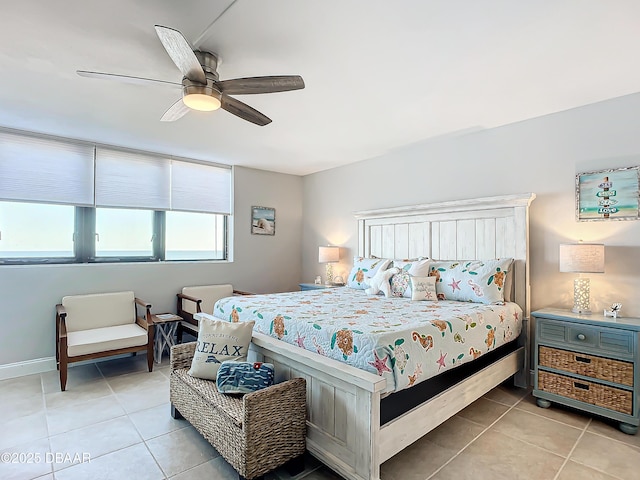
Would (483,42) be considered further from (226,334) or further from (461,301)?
(226,334)

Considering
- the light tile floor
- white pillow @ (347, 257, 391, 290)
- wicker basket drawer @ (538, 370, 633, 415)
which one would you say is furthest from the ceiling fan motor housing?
wicker basket drawer @ (538, 370, 633, 415)

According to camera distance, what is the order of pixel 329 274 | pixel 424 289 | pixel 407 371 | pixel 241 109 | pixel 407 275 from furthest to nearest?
pixel 329 274 < pixel 407 275 < pixel 424 289 < pixel 241 109 < pixel 407 371

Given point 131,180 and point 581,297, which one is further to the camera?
point 131,180

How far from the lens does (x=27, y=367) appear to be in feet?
11.7

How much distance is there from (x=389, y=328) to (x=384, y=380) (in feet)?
1.36

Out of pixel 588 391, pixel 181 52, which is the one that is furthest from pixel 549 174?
pixel 181 52

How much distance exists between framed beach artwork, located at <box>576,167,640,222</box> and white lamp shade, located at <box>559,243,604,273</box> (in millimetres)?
334

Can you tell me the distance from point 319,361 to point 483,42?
2124 mm

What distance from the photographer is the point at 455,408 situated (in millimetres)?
2348

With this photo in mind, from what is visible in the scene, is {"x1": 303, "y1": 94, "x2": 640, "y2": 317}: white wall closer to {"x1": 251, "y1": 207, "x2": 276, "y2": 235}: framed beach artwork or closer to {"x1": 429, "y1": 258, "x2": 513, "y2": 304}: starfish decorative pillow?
{"x1": 429, "y1": 258, "x2": 513, "y2": 304}: starfish decorative pillow

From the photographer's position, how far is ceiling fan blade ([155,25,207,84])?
1.60m

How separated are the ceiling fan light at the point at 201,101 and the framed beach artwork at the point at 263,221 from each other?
3.20 metres

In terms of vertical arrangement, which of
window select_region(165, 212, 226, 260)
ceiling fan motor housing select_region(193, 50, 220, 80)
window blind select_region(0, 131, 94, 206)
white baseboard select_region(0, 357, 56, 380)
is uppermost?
ceiling fan motor housing select_region(193, 50, 220, 80)

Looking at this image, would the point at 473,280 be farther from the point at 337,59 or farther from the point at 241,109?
the point at 241,109
